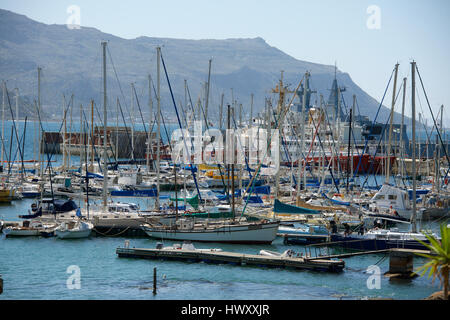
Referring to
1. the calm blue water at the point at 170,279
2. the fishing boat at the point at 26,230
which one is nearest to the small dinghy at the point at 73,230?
the fishing boat at the point at 26,230

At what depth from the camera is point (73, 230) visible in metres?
42.4

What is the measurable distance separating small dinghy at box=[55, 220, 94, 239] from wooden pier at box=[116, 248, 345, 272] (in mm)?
5875

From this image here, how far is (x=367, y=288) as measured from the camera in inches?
1192

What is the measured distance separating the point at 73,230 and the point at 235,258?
515 inches

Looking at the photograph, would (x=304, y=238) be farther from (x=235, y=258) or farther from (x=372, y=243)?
(x=235, y=258)

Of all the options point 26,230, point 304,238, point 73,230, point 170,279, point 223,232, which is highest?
point 223,232

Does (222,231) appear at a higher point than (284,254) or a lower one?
higher

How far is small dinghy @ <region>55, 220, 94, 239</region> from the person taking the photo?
4244 cm

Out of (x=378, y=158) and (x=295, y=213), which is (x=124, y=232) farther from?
(x=378, y=158)

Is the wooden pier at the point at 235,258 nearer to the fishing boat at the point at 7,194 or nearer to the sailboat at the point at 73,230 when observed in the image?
the sailboat at the point at 73,230

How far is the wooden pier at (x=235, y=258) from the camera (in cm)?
3356

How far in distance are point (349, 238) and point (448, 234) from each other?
17.6 metres

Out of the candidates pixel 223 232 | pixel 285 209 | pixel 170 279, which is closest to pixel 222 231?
pixel 223 232

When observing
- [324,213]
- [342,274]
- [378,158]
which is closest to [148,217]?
[324,213]
